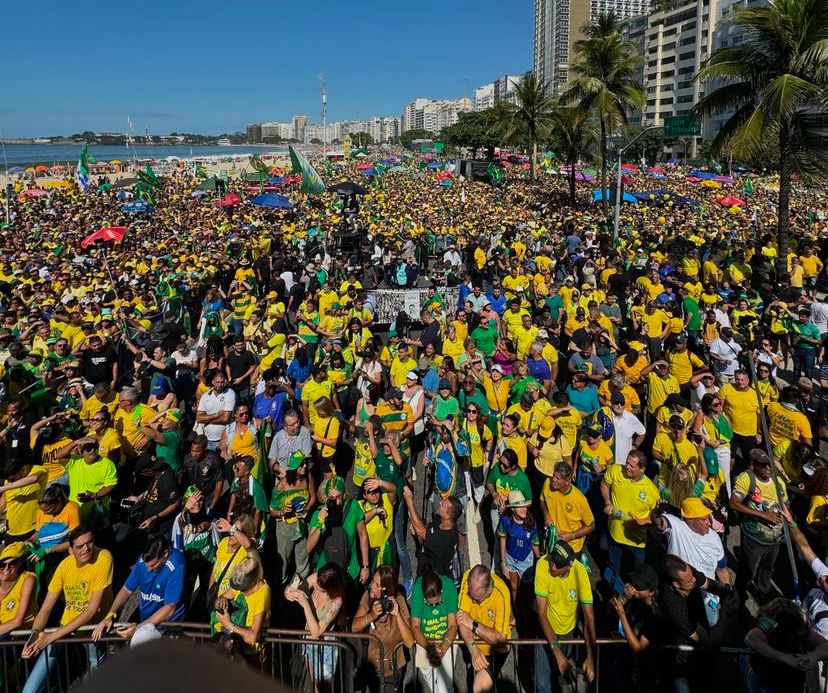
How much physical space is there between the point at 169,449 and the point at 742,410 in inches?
248

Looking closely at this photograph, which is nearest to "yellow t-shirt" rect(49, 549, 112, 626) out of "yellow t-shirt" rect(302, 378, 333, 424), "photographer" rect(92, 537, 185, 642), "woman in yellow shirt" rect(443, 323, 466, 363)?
"photographer" rect(92, 537, 185, 642)

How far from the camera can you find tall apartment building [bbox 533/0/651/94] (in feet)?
499

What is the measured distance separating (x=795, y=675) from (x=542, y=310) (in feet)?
24.8

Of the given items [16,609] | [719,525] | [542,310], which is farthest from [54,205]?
[719,525]

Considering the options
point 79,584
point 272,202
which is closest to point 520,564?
point 79,584

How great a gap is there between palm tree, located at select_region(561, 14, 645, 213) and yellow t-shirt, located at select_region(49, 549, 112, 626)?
90.7ft

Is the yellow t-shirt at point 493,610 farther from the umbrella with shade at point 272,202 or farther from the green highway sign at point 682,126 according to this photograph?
the umbrella with shade at point 272,202

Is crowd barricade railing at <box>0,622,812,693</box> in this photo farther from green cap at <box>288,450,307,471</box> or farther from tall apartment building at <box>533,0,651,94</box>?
tall apartment building at <box>533,0,651,94</box>

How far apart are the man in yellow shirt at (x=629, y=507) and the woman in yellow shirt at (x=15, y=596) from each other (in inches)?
182

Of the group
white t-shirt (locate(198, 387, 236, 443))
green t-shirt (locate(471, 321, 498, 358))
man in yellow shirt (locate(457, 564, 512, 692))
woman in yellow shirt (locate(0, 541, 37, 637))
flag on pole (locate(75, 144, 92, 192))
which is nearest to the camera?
man in yellow shirt (locate(457, 564, 512, 692))

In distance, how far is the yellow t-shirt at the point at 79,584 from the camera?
3.91 metres

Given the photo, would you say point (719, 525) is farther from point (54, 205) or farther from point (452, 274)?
point (54, 205)

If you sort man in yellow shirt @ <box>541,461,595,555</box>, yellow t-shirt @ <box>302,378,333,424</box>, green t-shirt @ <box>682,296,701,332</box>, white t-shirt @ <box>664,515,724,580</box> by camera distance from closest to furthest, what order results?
white t-shirt @ <box>664,515,724,580</box>, man in yellow shirt @ <box>541,461,595,555</box>, yellow t-shirt @ <box>302,378,333,424</box>, green t-shirt @ <box>682,296,701,332</box>

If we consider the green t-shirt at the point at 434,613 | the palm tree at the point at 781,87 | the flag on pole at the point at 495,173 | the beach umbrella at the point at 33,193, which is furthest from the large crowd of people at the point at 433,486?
the flag on pole at the point at 495,173
